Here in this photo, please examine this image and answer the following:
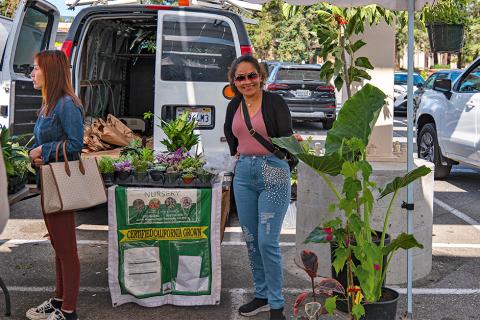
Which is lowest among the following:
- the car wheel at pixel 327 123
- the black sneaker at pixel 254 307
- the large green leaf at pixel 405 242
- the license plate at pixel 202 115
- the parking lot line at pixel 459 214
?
the black sneaker at pixel 254 307

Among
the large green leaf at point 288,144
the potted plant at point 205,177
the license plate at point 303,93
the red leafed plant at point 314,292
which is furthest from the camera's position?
the license plate at point 303,93

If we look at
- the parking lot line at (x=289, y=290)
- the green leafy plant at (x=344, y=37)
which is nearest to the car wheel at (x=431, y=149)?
the green leafy plant at (x=344, y=37)

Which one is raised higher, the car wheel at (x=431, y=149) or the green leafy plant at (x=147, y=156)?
the green leafy plant at (x=147, y=156)

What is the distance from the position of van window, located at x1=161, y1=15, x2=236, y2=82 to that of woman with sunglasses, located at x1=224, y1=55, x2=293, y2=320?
235 centimetres

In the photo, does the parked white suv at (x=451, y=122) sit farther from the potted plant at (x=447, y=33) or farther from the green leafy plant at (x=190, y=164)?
the green leafy plant at (x=190, y=164)

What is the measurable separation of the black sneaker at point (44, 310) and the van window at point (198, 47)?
9.71 ft

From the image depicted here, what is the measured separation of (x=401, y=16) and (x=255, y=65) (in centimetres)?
263

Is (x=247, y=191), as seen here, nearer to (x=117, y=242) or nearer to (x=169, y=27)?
(x=117, y=242)

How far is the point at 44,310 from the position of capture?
15.7ft

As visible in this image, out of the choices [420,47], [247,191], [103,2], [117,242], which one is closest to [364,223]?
[247,191]

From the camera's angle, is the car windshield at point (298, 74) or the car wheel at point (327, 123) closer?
the car windshield at point (298, 74)

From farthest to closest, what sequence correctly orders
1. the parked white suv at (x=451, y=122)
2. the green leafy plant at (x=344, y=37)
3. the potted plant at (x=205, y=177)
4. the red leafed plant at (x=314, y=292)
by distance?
the parked white suv at (x=451, y=122), the green leafy plant at (x=344, y=37), the potted plant at (x=205, y=177), the red leafed plant at (x=314, y=292)

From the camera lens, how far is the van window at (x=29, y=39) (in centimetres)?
750

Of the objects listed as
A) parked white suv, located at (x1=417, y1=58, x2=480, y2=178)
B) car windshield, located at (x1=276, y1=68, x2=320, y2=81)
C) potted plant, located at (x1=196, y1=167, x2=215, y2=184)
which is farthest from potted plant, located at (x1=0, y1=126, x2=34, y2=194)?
car windshield, located at (x1=276, y1=68, x2=320, y2=81)
